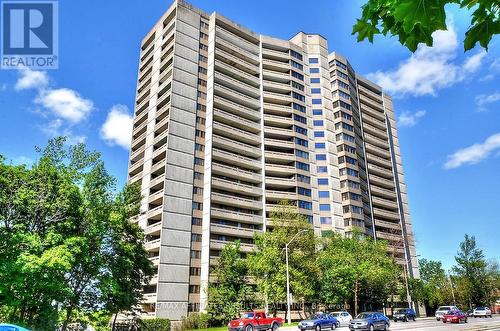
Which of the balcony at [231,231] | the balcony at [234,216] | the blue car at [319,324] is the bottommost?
the blue car at [319,324]

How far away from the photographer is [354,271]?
176ft

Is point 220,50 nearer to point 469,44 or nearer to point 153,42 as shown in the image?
point 153,42

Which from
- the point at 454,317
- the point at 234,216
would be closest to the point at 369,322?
the point at 454,317

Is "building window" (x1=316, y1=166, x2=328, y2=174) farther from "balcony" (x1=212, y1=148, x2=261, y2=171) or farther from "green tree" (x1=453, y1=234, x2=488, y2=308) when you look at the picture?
"green tree" (x1=453, y1=234, x2=488, y2=308)

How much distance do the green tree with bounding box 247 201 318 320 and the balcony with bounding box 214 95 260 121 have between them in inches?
1117

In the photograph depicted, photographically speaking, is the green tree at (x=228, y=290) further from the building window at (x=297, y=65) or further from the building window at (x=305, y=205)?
the building window at (x=297, y=65)

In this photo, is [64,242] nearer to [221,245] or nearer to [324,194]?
[221,245]

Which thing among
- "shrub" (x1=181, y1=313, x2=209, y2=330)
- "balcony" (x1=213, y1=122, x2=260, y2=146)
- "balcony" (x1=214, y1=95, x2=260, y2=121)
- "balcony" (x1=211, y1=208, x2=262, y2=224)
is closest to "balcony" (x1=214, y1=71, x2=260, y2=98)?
"balcony" (x1=214, y1=95, x2=260, y2=121)

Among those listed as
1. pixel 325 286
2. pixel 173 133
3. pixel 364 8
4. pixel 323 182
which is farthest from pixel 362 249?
pixel 364 8

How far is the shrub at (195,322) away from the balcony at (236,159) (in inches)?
1095

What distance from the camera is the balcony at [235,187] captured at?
6581cm

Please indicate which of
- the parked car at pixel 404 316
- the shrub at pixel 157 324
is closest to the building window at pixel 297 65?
the parked car at pixel 404 316

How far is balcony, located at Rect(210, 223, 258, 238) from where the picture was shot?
205 ft

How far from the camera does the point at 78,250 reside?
26.3 meters
